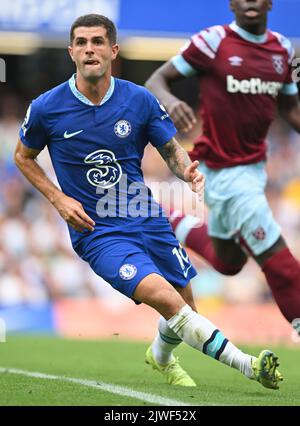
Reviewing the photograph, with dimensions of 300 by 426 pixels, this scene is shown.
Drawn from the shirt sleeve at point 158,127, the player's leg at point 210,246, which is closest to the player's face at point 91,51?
the shirt sleeve at point 158,127

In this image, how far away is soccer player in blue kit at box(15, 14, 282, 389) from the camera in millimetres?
6805

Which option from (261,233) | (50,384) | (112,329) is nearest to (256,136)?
(261,233)

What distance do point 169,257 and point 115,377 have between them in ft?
4.63

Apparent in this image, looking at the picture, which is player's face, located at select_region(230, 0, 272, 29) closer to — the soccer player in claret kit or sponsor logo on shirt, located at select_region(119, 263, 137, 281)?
the soccer player in claret kit

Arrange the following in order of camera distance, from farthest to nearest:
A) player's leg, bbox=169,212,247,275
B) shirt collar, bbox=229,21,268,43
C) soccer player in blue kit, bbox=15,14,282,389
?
player's leg, bbox=169,212,247,275
shirt collar, bbox=229,21,268,43
soccer player in blue kit, bbox=15,14,282,389

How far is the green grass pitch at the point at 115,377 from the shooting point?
623 cm

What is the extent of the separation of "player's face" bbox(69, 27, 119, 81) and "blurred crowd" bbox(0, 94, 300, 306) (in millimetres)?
9227

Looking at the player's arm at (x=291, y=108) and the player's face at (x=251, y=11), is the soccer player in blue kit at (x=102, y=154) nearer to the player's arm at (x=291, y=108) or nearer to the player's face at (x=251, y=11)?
the player's face at (x=251, y=11)

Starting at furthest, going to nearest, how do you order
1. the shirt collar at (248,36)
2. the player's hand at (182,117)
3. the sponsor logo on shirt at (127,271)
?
the shirt collar at (248,36)
the player's hand at (182,117)
the sponsor logo on shirt at (127,271)

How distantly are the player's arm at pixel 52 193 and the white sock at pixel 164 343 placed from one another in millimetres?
1231

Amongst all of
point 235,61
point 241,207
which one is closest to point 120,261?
point 241,207

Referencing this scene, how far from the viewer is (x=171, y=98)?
8.34m

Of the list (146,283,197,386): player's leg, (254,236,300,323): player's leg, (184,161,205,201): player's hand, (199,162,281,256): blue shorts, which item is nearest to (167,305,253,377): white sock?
(184,161,205,201): player's hand
